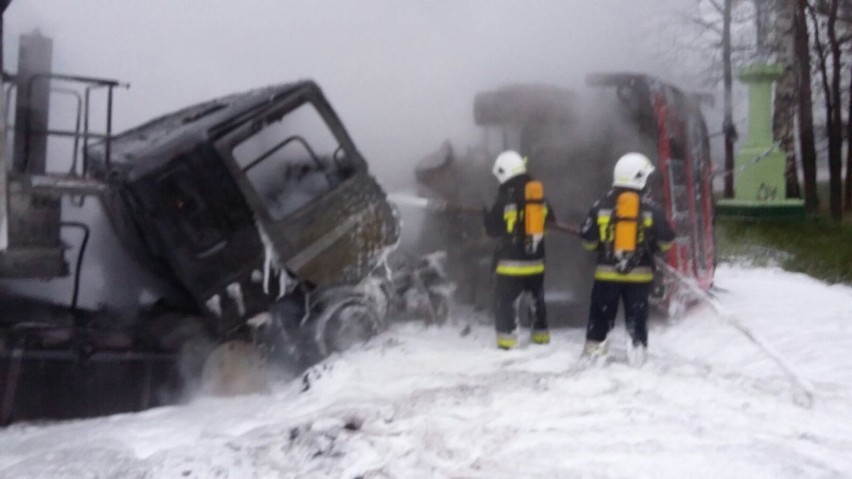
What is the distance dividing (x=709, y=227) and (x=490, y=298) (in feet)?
7.11

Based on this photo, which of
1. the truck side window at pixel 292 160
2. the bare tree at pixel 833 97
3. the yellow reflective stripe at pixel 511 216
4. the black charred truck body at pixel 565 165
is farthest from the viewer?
the bare tree at pixel 833 97

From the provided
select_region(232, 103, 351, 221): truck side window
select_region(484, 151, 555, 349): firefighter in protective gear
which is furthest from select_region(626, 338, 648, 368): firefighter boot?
select_region(232, 103, 351, 221): truck side window

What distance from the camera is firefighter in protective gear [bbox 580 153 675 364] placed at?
17.9 feet

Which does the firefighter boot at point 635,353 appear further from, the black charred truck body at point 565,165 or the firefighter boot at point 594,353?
the black charred truck body at point 565,165

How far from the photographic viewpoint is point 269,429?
4.26 metres

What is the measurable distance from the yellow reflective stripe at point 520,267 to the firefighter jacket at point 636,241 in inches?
20.5

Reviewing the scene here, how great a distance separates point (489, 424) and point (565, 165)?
11.6 feet

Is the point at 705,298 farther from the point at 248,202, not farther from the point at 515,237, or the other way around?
the point at 248,202

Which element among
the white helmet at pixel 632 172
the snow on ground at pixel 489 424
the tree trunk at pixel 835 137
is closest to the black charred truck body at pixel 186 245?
the snow on ground at pixel 489 424

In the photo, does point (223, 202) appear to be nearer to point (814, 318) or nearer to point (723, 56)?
point (814, 318)

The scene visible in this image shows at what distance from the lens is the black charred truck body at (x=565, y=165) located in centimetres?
695

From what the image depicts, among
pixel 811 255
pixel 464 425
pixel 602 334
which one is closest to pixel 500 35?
pixel 602 334

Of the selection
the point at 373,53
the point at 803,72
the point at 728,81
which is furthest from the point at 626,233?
the point at 728,81

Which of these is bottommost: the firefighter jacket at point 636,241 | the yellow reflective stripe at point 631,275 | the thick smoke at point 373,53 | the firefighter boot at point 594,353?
the firefighter boot at point 594,353
